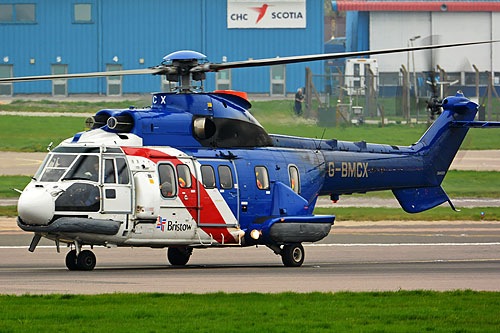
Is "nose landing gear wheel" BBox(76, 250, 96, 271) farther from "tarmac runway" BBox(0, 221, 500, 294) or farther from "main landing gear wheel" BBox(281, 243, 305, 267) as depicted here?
"main landing gear wheel" BBox(281, 243, 305, 267)

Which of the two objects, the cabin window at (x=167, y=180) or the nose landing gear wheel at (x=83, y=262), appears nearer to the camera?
the nose landing gear wheel at (x=83, y=262)

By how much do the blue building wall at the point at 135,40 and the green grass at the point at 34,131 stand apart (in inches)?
393

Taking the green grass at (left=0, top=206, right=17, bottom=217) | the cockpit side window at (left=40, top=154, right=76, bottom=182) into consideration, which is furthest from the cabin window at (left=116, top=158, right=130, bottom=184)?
the green grass at (left=0, top=206, right=17, bottom=217)

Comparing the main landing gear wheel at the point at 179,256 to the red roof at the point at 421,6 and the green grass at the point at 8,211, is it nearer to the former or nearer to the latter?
the green grass at the point at 8,211

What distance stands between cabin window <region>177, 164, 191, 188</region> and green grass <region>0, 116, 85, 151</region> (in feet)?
96.0

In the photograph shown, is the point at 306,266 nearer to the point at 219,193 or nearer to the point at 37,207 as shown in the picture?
the point at 219,193

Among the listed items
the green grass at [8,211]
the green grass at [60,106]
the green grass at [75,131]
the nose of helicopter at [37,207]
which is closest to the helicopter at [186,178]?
the nose of helicopter at [37,207]

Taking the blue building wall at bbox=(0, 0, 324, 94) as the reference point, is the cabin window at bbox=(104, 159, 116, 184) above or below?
below

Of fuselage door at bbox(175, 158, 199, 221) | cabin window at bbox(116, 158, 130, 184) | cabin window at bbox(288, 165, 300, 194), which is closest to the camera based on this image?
cabin window at bbox(116, 158, 130, 184)

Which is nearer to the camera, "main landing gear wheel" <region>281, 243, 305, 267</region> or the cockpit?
the cockpit

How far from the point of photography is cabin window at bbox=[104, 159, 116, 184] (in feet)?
64.5

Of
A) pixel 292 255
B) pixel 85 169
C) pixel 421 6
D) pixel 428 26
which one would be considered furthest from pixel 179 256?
pixel 428 26

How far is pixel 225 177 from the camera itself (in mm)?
21500

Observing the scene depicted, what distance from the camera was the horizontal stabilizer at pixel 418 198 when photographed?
26.2 m
